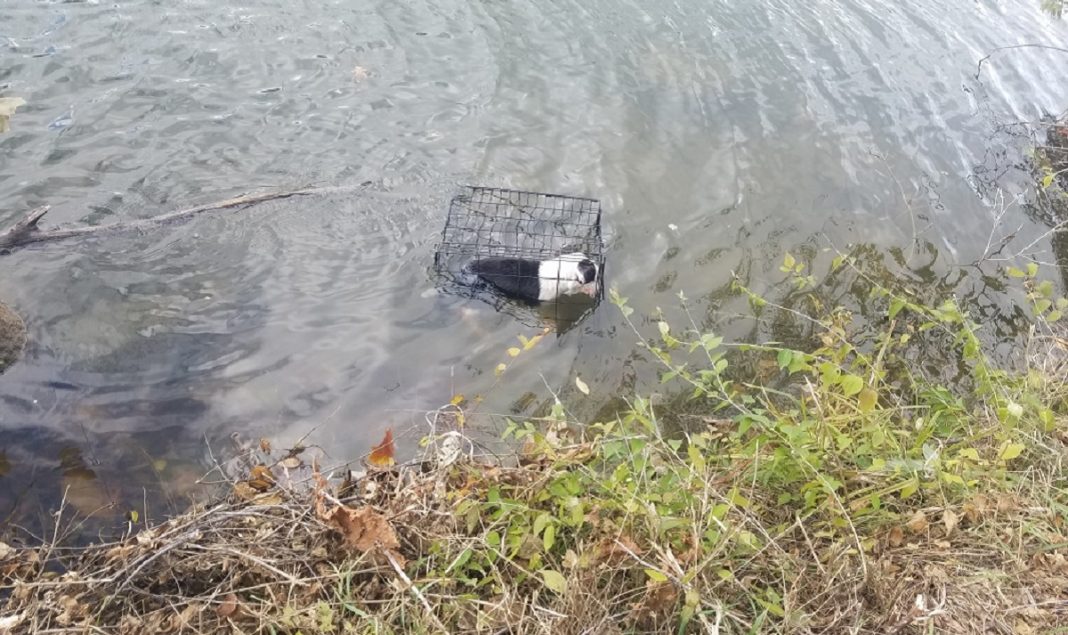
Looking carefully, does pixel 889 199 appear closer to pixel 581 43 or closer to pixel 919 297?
pixel 919 297

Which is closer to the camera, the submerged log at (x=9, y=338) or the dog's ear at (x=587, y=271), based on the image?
the submerged log at (x=9, y=338)

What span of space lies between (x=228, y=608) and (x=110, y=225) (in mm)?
3430

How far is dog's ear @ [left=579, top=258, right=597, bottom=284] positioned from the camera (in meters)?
4.57

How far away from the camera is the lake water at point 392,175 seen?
4.16 metres

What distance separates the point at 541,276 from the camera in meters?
4.62

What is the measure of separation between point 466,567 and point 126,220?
12.8ft

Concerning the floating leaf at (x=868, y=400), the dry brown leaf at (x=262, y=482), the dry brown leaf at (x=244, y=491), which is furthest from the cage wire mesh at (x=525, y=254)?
the floating leaf at (x=868, y=400)

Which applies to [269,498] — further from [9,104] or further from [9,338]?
[9,104]

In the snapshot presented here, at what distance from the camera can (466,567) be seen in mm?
2654

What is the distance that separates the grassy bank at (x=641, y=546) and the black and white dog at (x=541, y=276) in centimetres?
164

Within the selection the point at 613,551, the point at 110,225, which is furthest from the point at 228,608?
the point at 110,225

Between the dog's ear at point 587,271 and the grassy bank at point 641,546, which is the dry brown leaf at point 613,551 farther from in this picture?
the dog's ear at point 587,271

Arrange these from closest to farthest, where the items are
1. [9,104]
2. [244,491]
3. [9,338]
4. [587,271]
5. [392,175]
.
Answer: [244,491] → [9,338] → [587,271] → [9,104] → [392,175]

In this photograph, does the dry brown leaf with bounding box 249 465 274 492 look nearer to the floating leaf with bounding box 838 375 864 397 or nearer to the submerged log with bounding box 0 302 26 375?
the submerged log with bounding box 0 302 26 375
